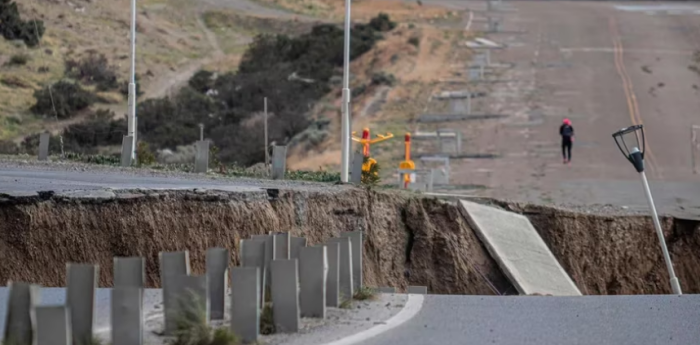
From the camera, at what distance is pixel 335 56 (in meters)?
63.7

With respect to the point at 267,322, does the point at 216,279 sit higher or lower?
higher

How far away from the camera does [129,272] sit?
38.0 ft

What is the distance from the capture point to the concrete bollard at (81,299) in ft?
35.4

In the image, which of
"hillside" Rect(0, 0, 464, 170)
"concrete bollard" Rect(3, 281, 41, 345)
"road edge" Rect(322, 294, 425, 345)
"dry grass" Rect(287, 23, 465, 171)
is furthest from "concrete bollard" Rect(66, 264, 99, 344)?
"hillside" Rect(0, 0, 464, 170)

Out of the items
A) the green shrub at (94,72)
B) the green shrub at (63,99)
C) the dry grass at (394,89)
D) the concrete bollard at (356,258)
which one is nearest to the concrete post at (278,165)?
the concrete bollard at (356,258)

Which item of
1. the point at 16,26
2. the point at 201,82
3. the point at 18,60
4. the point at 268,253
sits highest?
the point at 16,26

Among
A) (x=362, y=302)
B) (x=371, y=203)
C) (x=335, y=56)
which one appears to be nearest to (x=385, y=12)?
(x=335, y=56)

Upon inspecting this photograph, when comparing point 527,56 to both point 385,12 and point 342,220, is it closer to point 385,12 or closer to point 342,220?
point 385,12

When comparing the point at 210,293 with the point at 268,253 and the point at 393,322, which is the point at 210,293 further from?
the point at 393,322

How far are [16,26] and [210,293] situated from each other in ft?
158

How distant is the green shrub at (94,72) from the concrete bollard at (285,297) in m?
44.5

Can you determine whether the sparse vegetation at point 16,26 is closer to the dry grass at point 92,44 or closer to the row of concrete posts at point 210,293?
the dry grass at point 92,44

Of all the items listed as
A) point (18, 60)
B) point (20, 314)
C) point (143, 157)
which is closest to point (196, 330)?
point (20, 314)

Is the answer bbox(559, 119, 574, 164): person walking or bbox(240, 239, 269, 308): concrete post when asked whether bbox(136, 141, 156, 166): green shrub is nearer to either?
bbox(559, 119, 574, 164): person walking
